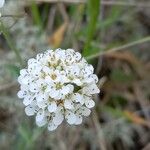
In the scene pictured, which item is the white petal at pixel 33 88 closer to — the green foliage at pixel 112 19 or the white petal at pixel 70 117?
the white petal at pixel 70 117

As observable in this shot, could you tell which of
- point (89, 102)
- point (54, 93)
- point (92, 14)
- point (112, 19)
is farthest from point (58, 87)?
point (112, 19)

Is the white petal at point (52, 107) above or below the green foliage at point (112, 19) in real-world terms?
below

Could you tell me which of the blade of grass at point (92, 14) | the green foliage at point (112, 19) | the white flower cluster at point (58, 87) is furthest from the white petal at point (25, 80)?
the green foliage at point (112, 19)

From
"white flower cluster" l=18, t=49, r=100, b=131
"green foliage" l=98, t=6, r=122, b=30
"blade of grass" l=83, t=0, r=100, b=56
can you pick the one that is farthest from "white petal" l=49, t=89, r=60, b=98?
"green foliage" l=98, t=6, r=122, b=30

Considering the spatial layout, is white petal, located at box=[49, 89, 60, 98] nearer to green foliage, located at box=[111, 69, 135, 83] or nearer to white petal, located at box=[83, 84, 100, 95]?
white petal, located at box=[83, 84, 100, 95]

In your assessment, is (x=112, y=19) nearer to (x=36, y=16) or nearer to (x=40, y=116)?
(x=36, y=16)
